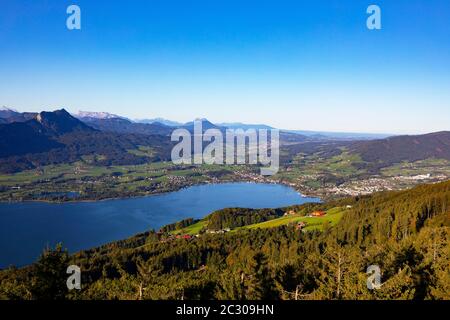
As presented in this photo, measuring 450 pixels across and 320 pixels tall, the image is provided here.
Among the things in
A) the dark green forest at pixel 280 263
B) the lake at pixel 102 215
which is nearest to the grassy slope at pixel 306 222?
the dark green forest at pixel 280 263

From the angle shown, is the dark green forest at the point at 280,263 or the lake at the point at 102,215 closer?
the dark green forest at the point at 280,263

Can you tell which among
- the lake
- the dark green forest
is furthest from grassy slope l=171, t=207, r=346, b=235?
the lake

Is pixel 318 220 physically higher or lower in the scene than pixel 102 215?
higher

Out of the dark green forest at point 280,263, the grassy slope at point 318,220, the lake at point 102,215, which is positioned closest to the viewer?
the dark green forest at point 280,263

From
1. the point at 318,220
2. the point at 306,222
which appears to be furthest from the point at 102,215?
the point at 318,220

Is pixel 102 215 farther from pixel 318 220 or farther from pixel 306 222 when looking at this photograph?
pixel 318 220

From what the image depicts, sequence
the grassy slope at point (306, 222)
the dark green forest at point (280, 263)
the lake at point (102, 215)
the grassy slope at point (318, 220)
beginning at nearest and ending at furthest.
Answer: the dark green forest at point (280, 263) → the grassy slope at point (318, 220) → the grassy slope at point (306, 222) → the lake at point (102, 215)

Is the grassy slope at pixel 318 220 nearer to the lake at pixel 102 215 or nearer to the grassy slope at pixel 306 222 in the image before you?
the grassy slope at pixel 306 222
